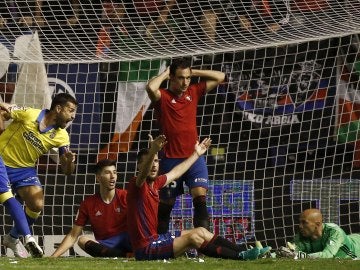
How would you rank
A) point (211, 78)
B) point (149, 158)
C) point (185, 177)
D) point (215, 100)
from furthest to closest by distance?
1. point (215, 100)
2. point (211, 78)
3. point (185, 177)
4. point (149, 158)

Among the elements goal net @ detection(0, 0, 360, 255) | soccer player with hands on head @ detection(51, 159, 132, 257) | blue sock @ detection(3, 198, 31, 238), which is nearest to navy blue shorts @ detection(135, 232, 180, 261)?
blue sock @ detection(3, 198, 31, 238)

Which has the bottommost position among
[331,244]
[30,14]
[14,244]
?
[14,244]

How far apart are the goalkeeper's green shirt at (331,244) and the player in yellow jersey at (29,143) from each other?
215 centimetres

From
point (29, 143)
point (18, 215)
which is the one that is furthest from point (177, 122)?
point (18, 215)

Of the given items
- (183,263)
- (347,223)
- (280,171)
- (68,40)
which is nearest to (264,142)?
(280,171)

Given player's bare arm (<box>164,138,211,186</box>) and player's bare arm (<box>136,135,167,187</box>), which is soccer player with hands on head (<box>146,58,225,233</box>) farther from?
player's bare arm (<box>136,135,167,187</box>)

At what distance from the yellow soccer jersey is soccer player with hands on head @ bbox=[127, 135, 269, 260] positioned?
1399mm

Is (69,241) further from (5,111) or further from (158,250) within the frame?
(158,250)

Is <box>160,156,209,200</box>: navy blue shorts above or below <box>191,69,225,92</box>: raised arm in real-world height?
below

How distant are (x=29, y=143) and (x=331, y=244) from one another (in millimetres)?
2665

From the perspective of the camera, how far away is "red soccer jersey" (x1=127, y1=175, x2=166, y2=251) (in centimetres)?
959

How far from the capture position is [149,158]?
9.12 m

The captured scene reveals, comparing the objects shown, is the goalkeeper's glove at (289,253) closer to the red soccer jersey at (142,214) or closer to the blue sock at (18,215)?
the red soccer jersey at (142,214)

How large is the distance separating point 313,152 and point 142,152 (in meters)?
2.96
